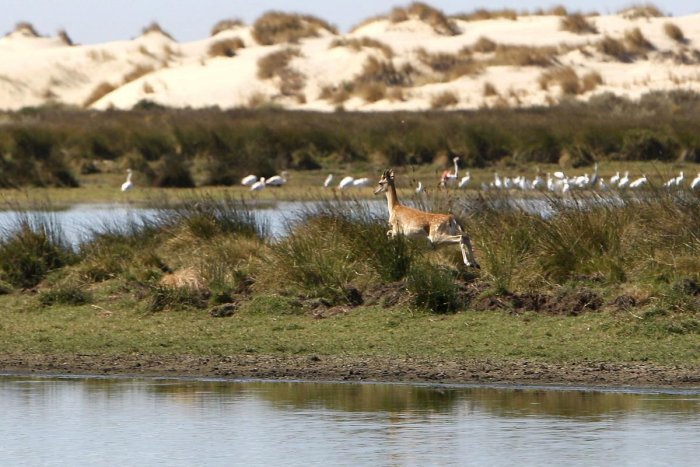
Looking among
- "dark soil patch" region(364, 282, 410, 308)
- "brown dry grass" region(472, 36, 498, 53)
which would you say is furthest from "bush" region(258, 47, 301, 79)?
"dark soil patch" region(364, 282, 410, 308)

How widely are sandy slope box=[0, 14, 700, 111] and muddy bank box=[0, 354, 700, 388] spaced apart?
45.4 metres

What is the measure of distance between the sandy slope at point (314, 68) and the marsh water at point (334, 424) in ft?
153

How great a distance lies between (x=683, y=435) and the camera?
10.2 meters

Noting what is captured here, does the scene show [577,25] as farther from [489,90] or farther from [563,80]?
[489,90]

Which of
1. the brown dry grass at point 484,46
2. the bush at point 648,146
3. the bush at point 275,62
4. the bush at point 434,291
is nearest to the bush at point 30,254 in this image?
the bush at point 434,291

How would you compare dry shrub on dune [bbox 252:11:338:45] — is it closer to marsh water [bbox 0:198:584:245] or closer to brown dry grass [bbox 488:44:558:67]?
brown dry grass [bbox 488:44:558:67]

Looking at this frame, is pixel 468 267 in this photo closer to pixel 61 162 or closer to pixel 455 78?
pixel 61 162

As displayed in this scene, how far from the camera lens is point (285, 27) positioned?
76375 mm

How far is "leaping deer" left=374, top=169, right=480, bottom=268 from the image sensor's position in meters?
16.0

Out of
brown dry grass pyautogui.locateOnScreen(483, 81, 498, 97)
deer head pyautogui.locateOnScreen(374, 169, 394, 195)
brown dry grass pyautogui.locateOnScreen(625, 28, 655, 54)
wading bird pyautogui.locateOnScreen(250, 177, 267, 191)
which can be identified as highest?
brown dry grass pyautogui.locateOnScreen(625, 28, 655, 54)

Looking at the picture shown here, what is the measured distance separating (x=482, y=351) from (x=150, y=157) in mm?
27515

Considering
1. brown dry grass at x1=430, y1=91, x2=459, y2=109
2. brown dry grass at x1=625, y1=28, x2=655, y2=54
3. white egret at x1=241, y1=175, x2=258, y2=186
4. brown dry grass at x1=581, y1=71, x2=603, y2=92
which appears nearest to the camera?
white egret at x1=241, y1=175, x2=258, y2=186

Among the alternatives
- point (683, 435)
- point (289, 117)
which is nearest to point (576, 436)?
point (683, 435)

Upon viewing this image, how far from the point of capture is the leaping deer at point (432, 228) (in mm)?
16016
